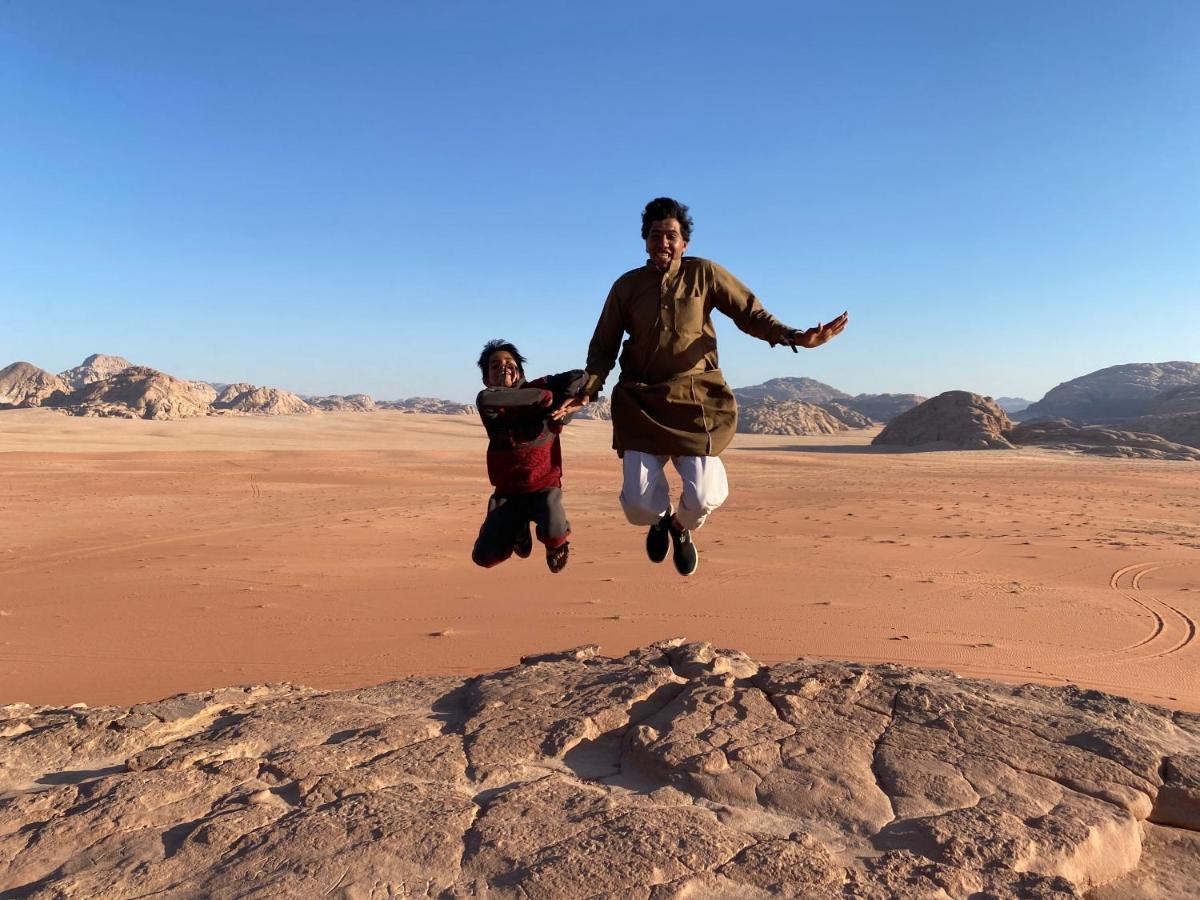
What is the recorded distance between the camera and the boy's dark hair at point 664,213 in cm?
411

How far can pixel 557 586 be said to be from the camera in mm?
10461

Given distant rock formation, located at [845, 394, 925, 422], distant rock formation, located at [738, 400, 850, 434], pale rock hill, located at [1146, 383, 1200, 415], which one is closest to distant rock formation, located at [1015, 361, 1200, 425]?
pale rock hill, located at [1146, 383, 1200, 415]

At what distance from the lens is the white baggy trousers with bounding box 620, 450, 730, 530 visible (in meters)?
4.14

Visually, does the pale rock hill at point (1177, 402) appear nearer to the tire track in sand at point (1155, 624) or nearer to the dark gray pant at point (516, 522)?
the tire track in sand at point (1155, 624)

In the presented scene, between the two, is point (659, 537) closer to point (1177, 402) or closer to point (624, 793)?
point (624, 793)

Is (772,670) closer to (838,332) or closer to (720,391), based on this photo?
(720,391)

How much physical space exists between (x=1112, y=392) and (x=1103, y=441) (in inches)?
3157

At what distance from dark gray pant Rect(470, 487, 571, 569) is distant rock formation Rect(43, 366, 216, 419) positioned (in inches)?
2213

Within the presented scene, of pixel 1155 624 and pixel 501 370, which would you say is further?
pixel 1155 624

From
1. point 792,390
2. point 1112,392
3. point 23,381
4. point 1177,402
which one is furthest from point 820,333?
point 792,390

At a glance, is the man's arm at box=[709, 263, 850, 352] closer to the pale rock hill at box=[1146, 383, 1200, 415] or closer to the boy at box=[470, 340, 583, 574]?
the boy at box=[470, 340, 583, 574]

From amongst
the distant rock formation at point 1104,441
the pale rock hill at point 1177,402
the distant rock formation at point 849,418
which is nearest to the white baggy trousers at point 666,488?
the distant rock formation at point 1104,441

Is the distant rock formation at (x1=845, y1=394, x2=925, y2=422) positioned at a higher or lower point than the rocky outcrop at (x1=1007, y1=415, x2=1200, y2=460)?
higher

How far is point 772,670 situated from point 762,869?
76.3 inches
